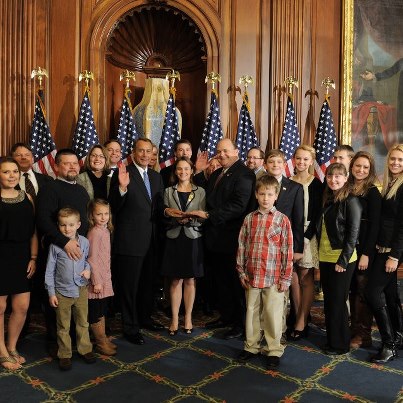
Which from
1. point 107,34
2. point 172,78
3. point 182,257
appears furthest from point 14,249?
point 107,34

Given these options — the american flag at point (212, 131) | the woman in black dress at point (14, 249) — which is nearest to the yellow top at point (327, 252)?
the woman in black dress at point (14, 249)

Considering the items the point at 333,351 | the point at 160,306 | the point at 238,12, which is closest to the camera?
the point at 333,351

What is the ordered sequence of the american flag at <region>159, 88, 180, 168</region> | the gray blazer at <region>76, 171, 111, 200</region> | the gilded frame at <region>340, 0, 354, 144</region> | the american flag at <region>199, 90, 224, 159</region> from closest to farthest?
the gray blazer at <region>76, 171, 111, 200</region> → the american flag at <region>159, 88, 180, 168</region> → the american flag at <region>199, 90, 224, 159</region> → the gilded frame at <region>340, 0, 354, 144</region>

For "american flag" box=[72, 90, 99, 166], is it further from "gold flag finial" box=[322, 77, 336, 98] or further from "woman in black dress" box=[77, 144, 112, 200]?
"gold flag finial" box=[322, 77, 336, 98]

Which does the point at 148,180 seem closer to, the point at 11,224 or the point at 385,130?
the point at 11,224

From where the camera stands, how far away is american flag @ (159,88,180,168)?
6121mm

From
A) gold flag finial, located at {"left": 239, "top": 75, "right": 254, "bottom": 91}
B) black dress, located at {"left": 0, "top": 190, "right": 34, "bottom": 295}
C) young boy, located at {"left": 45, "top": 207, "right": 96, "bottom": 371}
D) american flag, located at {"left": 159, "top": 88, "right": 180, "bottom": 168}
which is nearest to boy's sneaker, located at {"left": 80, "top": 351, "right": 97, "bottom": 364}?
young boy, located at {"left": 45, "top": 207, "right": 96, "bottom": 371}

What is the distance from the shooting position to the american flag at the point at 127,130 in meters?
6.31

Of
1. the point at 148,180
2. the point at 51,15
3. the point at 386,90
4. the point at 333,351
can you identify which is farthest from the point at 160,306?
the point at 386,90

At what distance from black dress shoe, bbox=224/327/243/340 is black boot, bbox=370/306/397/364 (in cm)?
112

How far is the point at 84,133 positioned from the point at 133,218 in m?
2.50

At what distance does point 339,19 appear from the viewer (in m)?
6.83

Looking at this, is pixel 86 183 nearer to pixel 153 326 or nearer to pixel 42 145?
pixel 153 326

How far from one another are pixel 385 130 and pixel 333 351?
14.0ft
